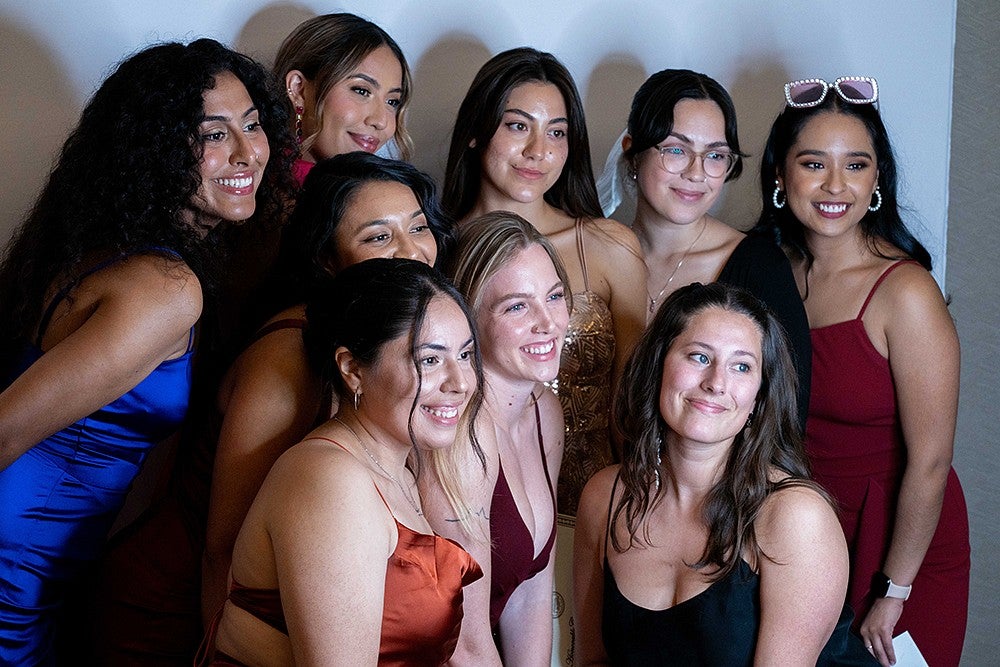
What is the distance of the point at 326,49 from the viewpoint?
8.39 feet

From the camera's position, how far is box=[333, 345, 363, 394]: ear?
177 centimetres

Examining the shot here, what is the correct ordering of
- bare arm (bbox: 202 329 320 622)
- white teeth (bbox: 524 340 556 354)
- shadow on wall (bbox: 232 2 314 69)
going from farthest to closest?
shadow on wall (bbox: 232 2 314 69) → white teeth (bbox: 524 340 556 354) → bare arm (bbox: 202 329 320 622)

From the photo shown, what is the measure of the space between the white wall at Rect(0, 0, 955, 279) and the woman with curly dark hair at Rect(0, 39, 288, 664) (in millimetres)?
724

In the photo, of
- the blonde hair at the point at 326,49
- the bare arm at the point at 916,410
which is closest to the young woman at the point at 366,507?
the blonde hair at the point at 326,49

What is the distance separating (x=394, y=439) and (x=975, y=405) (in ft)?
7.86

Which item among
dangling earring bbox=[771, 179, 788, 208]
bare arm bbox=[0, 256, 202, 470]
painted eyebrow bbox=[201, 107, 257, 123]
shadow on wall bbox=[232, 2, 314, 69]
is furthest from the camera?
shadow on wall bbox=[232, 2, 314, 69]

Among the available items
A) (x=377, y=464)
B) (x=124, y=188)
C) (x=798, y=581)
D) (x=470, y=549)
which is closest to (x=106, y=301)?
(x=124, y=188)

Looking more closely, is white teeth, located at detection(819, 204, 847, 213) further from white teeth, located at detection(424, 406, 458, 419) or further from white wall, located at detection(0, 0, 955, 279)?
white teeth, located at detection(424, 406, 458, 419)

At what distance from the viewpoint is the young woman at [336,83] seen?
100 inches

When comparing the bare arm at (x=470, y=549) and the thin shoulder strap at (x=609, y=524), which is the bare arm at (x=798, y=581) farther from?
the bare arm at (x=470, y=549)

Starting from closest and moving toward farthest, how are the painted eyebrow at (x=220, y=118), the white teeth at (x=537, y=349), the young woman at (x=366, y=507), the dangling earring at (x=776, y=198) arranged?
the young woman at (x=366, y=507), the painted eyebrow at (x=220, y=118), the white teeth at (x=537, y=349), the dangling earring at (x=776, y=198)

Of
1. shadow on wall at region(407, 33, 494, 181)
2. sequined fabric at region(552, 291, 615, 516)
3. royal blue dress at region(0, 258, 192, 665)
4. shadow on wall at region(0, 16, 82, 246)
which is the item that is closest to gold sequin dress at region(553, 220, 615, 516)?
sequined fabric at region(552, 291, 615, 516)

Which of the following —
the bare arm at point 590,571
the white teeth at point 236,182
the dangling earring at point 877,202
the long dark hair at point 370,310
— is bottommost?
the bare arm at point 590,571

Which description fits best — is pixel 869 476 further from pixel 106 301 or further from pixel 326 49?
pixel 106 301
